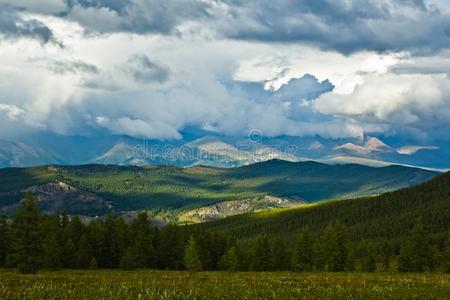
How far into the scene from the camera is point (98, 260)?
13975 centimetres

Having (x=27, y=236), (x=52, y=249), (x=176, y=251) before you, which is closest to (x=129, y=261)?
(x=52, y=249)

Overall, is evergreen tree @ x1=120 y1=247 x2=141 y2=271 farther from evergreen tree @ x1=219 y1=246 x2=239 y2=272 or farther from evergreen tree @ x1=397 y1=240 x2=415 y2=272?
evergreen tree @ x1=397 y1=240 x2=415 y2=272

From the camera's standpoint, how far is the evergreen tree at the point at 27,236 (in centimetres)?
9738

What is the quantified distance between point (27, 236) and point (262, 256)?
7251 cm

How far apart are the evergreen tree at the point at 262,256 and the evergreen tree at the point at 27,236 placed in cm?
6852

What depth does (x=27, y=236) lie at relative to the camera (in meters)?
98.3

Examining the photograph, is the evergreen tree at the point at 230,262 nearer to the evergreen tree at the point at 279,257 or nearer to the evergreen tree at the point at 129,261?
the evergreen tree at the point at 279,257

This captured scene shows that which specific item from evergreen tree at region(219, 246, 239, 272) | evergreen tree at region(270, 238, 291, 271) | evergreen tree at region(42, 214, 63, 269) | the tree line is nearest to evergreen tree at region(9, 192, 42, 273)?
evergreen tree at region(42, 214, 63, 269)

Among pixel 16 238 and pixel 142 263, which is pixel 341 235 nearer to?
pixel 142 263

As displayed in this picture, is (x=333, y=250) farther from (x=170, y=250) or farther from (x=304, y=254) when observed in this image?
(x=170, y=250)

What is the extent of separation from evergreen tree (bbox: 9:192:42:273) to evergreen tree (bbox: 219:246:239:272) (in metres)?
56.8

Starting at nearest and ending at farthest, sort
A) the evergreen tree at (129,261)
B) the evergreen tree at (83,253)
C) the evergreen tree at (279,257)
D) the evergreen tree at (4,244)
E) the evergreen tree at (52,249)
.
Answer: the evergreen tree at (52,249), the evergreen tree at (129,261), the evergreen tree at (4,244), the evergreen tree at (83,253), the evergreen tree at (279,257)

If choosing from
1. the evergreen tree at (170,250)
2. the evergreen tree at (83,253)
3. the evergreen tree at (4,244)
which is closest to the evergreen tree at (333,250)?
the evergreen tree at (170,250)

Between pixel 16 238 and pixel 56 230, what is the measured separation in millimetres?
36496
